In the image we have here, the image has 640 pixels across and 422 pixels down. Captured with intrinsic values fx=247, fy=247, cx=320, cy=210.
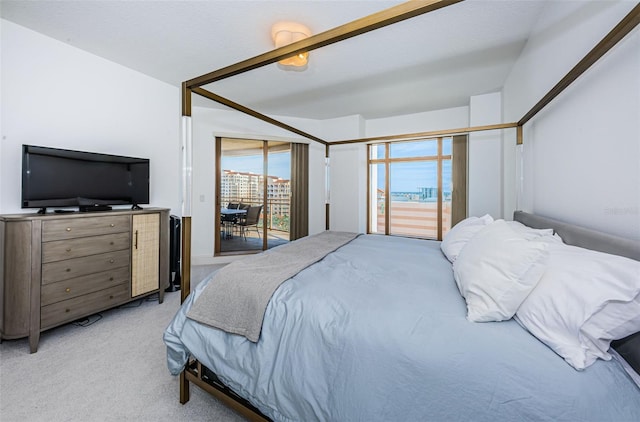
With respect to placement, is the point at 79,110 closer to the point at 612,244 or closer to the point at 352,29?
the point at 352,29

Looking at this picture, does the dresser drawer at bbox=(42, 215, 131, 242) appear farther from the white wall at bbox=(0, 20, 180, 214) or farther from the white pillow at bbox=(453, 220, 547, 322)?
the white pillow at bbox=(453, 220, 547, 322)

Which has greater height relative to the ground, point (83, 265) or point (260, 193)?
point (260, 193)

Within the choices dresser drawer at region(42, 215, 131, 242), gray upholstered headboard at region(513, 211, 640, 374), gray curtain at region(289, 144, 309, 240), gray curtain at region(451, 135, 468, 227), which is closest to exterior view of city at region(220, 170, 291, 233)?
gray curtain at region(289, 144, 309, 240)

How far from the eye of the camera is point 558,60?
1736 mm

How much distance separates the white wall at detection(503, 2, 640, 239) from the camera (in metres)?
1.07

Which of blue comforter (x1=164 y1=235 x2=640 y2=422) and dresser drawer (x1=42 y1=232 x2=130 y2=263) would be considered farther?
dresser drawer (x1=42 y1=232 x2=130 y2=263)

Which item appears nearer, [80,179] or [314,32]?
[314,32]

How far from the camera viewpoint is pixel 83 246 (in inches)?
83.7

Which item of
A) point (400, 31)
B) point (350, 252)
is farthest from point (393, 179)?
point (350, 252)

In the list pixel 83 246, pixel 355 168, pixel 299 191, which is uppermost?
pixel 355 168

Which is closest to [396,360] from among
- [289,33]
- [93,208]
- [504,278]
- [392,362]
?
[392,362]

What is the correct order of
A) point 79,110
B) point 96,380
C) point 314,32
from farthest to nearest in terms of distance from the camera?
point 79,110 < point 314,32 < point 96,380

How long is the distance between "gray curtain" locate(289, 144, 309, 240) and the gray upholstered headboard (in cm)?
377

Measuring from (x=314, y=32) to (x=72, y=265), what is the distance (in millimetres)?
2872
